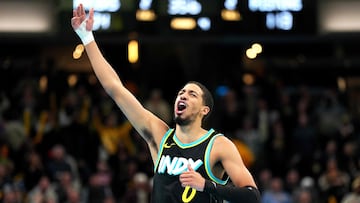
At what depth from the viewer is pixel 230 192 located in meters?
6.48

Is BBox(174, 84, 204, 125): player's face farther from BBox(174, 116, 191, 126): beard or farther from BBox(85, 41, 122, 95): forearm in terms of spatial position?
BBox(85, 41, 122, 95): forearm

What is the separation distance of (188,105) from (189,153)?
0.37m

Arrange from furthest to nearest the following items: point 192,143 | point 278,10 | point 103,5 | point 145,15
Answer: point 145,15 → point 278,10 → point 103,5 → point 192,143

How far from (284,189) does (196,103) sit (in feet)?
29.5

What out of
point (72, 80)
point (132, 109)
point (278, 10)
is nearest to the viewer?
point (132, 109)

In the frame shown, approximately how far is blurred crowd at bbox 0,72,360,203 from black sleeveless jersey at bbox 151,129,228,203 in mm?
7870

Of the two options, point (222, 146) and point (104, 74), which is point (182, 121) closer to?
point (222, 146)

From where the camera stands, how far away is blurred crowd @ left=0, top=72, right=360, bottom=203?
15.3 meters

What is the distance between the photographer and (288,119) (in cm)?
1733

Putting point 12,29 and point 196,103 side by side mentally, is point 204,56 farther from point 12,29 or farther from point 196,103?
point 196,103

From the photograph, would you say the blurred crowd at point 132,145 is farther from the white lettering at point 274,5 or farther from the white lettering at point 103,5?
the white lettering at point 103,5

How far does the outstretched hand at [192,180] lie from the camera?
249 inches

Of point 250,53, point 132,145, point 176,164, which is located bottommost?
point 132,145

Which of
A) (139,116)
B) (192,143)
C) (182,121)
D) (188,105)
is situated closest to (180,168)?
(192,143)
